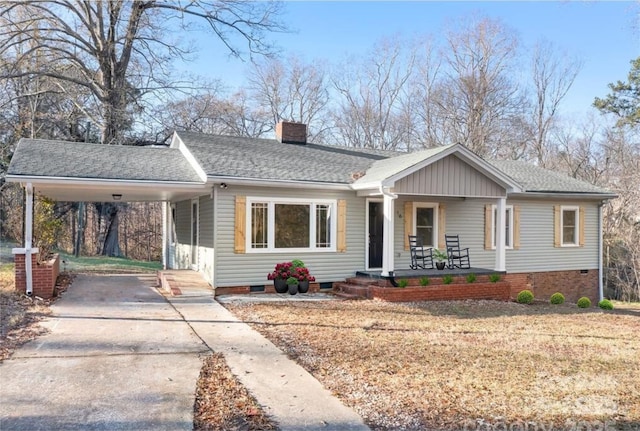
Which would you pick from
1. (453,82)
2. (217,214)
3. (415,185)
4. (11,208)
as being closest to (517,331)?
(415,185)

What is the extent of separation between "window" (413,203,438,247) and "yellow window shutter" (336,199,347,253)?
244 centimetres

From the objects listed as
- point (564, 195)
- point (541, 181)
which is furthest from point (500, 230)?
point (541, 181)

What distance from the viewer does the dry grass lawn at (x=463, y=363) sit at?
4.12 m

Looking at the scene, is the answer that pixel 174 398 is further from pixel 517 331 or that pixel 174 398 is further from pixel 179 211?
pixel 179 211

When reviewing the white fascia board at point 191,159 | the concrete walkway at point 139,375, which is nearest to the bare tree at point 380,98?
the white fascia board at point 191,159

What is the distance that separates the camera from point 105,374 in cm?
498

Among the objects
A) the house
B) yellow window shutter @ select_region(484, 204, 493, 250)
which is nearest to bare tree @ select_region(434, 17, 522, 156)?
the house

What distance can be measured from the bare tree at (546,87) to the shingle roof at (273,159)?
1776 centimetres

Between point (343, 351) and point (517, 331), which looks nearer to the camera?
point (343, 351)

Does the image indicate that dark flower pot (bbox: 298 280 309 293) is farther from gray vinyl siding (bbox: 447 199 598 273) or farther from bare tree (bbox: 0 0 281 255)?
bare tree (bbox: 0 0 281 255)

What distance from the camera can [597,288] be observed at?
1580cm

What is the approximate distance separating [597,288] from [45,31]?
2174 centimetres

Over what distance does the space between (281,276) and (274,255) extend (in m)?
0.59

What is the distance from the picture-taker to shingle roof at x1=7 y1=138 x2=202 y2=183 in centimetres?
949
